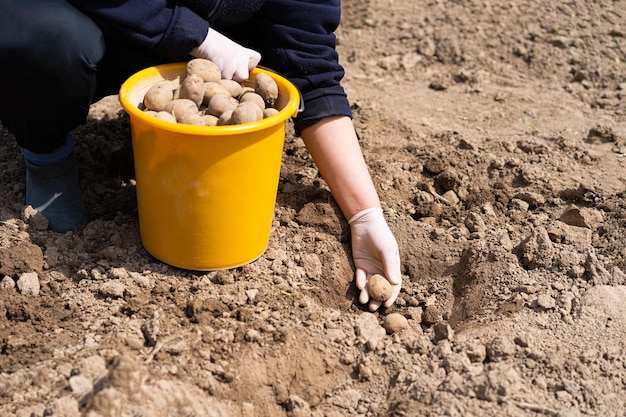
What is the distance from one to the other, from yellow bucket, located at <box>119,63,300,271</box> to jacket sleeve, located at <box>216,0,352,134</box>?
0.44 ft

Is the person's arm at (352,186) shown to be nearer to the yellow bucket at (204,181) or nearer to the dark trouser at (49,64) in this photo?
the yellow bucket at (204,181)

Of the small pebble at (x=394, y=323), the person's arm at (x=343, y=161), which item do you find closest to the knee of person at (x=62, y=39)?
the person's arm at (x=343, y=161)

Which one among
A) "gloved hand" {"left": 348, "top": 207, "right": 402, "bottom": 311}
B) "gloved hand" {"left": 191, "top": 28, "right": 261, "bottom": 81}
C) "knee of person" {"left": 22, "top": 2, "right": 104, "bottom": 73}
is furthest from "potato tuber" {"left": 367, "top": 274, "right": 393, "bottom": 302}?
"knee of person" {"left": 22, "top": 2, "right": 104, "bottom": 73}

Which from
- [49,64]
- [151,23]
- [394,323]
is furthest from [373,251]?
[49,64]

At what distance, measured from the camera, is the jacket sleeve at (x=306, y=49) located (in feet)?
6.77

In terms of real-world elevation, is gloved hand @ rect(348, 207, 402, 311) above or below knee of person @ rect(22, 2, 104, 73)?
below

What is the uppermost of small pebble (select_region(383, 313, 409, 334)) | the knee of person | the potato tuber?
the knee of person

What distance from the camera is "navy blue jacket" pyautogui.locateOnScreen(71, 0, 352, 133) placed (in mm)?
1857

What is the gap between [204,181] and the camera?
5.81 ft

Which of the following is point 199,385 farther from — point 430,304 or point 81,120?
point 81,120

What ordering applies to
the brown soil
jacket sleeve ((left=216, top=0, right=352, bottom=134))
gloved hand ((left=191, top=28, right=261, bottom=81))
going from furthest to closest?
jacket sleeve ((left=216, top=0, right=352, bottom=134))
gloved hand ((left=191, top=28, right=261, bottom=81))
the brown soil

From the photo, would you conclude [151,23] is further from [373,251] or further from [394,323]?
[394,323]

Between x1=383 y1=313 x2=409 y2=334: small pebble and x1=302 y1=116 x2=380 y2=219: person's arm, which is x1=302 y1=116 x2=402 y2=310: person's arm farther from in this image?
x1=383 y1=313 x2=409 y2=334: small pebble

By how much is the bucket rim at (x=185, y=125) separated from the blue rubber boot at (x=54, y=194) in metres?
0.42
